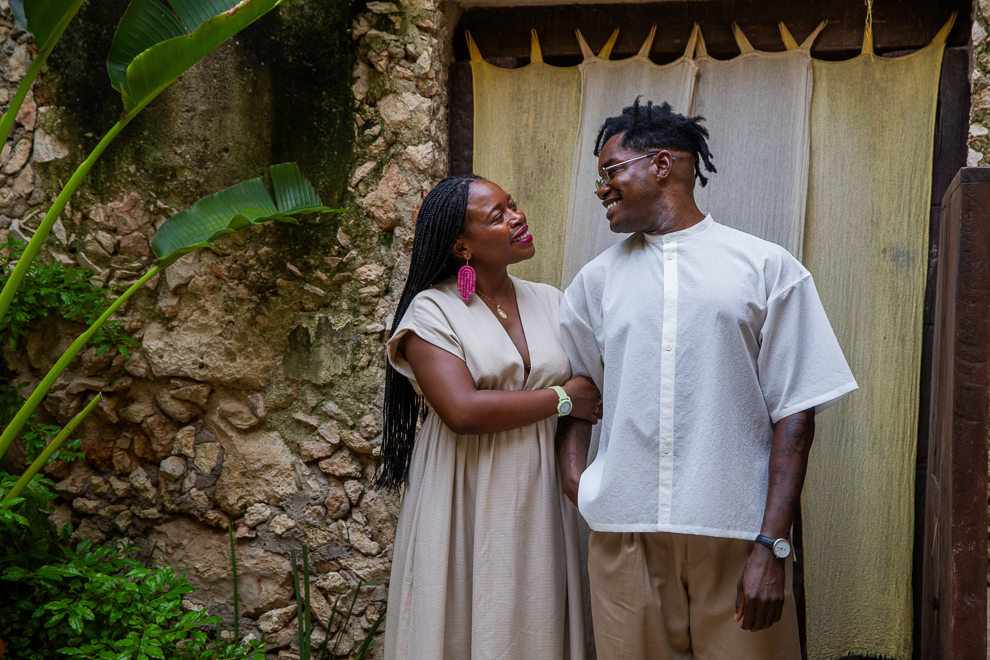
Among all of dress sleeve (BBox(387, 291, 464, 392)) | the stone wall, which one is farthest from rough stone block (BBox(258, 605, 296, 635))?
dress sleeve (BBox(387, 291, 464, 392))

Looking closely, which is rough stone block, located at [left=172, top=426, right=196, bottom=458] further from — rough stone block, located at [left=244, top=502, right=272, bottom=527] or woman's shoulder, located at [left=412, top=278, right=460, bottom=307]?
woman's shoulder, located at [left=412, top=278, right=460, bottom=307]

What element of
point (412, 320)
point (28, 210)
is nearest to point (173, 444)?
point (28, 210)

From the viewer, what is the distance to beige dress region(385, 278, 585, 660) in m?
2.14

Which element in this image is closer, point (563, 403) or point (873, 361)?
point (563, 403)

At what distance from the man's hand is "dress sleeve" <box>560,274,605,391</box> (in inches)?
25.6

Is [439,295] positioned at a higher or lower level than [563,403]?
higher

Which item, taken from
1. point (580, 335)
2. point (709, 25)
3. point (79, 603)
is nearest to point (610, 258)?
point (580, 335)

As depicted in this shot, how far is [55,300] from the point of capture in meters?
2.74

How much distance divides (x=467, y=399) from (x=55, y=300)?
5.32 ft

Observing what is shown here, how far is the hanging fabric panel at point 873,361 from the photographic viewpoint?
2648 mm

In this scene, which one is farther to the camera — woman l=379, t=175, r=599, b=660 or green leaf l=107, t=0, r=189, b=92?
green leaf l=107, t=0, r=189, b=92

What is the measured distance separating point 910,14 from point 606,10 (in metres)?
1.06

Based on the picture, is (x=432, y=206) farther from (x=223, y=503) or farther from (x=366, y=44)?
(x=223, y=503)

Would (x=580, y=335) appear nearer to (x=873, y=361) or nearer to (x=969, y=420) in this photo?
(x=969, y=420)
